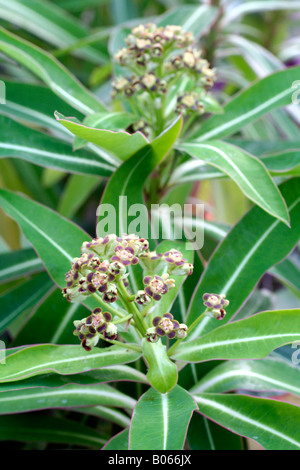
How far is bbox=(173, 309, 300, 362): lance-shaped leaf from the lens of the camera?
52 centimetres

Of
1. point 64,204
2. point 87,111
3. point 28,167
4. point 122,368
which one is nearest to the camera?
point 122,368

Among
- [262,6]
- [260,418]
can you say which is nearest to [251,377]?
[260,418]

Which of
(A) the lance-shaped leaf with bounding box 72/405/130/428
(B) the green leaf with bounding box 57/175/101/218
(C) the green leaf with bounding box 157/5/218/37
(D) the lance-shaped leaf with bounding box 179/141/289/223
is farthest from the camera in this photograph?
(B) the green leaf with bounding box 57/175/101/218

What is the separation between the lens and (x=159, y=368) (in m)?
0.53

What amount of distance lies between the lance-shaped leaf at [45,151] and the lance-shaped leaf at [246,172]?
0.55 ft

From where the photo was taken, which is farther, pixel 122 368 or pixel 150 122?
pixel 150 122

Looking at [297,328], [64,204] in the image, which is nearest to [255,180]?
[297,328]

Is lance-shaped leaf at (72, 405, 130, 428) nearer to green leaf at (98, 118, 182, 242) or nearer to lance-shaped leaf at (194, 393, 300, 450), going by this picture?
lance-shaped leaf at (194, 393, 300, 450)

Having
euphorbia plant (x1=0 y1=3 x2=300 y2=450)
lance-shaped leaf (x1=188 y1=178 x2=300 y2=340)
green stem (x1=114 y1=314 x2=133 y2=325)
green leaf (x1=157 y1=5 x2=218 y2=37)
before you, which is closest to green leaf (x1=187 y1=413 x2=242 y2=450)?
euphorbia plant (x1=0 y1=3 x2=300 y2=450)

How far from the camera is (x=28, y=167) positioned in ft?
4.07

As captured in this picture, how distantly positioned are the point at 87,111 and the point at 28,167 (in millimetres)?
560

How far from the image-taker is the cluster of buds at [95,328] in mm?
485

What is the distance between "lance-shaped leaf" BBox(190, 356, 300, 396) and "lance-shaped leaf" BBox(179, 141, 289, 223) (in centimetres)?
22
